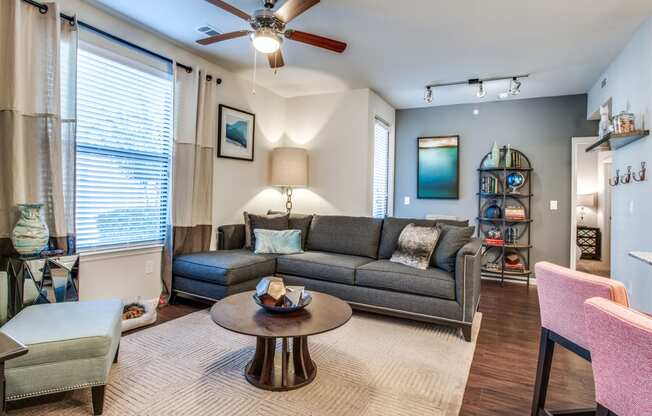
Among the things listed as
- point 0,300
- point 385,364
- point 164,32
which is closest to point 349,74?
point 164,32

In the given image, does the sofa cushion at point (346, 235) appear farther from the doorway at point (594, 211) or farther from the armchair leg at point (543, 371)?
the doorway at point (594, 211)

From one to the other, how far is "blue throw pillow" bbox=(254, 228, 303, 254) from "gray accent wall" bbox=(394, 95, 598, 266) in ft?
8.41

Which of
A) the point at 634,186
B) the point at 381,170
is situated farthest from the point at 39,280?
the point at 634,186

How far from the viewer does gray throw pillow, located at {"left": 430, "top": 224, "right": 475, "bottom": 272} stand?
3211 mm

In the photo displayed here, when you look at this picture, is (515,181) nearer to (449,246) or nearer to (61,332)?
(449,246)

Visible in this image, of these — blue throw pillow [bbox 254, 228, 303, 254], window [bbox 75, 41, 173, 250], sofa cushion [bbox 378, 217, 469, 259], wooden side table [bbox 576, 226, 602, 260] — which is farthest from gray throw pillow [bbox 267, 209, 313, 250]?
wooden side table [bbox 576, 226, 602, 260]

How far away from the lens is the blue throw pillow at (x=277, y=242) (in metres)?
3.96

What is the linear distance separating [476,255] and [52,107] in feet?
11.3

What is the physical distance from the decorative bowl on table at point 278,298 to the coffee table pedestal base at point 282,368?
0.18 m

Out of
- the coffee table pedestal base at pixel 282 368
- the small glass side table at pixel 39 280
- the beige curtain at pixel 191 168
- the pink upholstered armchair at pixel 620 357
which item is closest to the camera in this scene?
the pink upholstered armchair at pixel 620 357

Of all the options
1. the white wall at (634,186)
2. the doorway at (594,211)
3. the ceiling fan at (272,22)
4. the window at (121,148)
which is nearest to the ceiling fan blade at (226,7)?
the ceiling fan at (272,22)

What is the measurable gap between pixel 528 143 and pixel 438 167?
128 centimetres

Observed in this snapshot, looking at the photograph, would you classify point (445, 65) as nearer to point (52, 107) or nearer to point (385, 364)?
point (385, 364)

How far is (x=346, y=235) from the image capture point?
4094mm
